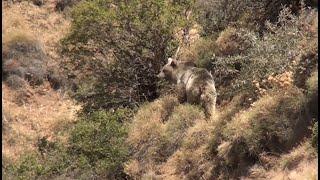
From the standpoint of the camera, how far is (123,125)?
1348 cm

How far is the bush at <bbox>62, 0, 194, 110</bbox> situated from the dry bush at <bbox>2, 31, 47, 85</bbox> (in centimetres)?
605

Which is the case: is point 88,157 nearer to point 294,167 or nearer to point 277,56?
point 277,56

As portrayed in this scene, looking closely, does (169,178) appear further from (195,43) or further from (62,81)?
(62,81)

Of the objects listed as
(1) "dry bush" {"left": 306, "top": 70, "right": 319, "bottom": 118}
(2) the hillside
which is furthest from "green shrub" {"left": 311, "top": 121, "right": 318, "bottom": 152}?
(1) "dry bush" {"left": 306, "top": 70, "right": 319, "bottom": 118}

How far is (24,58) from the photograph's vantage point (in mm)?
22953

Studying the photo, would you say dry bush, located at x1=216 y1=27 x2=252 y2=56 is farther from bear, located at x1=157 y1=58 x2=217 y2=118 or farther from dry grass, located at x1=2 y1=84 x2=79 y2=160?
dry grass, located at x1=2 y1=84 x2=79 y2=160

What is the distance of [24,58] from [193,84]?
11791 millimetres

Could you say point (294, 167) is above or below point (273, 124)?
below

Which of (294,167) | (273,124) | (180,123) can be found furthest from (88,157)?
(294,167)

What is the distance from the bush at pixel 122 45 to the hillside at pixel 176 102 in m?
0.03

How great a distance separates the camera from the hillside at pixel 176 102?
9.58m

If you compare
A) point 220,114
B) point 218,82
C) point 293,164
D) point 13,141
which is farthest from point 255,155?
point 13,141

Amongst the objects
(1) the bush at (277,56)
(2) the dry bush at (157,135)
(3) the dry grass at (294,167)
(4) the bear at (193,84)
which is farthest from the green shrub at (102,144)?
(3) the dry grass at (294,167)

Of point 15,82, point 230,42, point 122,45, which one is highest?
point 230,42
